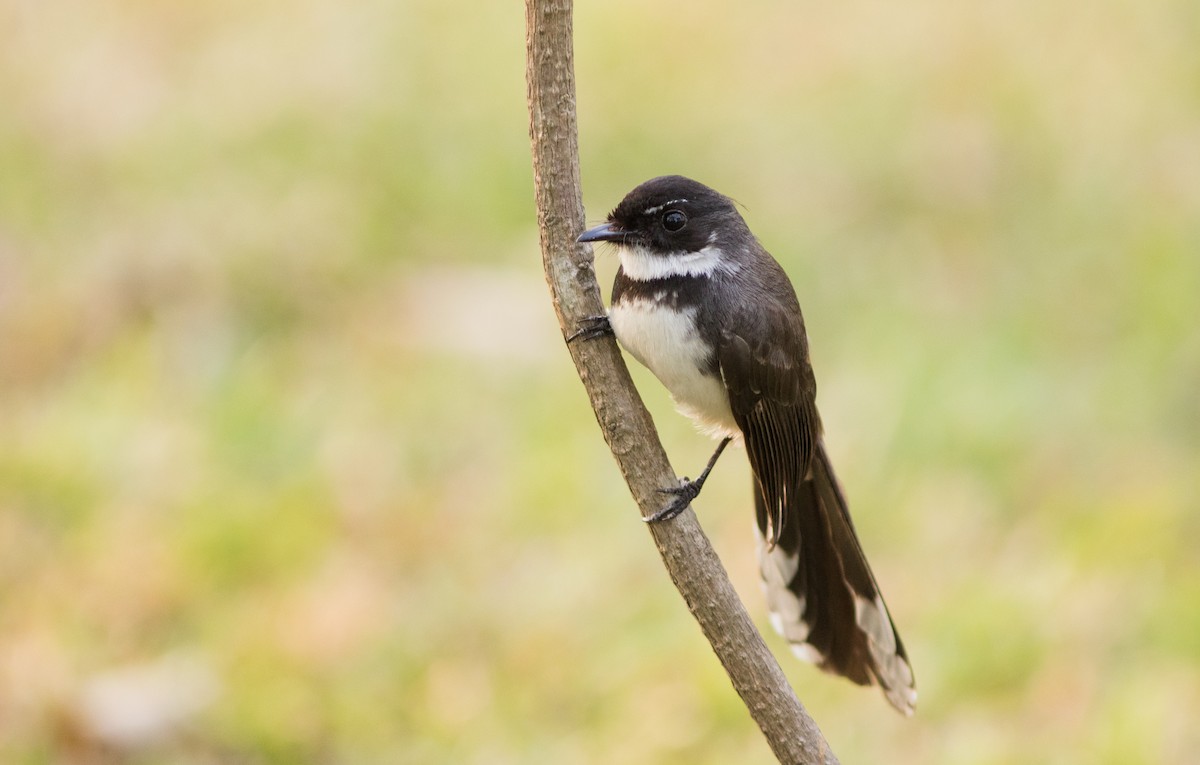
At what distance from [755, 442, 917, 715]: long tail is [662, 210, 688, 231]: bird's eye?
71 cm

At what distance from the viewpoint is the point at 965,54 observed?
9172 mm

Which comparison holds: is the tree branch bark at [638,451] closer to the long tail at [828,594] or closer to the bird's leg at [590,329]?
the bird's leg at [590,329]

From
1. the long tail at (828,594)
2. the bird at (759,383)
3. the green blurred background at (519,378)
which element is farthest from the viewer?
the green blurred background at (519,378)

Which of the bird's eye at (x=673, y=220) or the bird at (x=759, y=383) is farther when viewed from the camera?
the bird's eye at (x=673, y=220)

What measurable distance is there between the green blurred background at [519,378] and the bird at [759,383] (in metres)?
0.96

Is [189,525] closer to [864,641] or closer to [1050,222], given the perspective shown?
[864,641]

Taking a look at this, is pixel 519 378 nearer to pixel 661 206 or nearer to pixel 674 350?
pixel 661 206

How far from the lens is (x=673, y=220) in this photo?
11.8 ft

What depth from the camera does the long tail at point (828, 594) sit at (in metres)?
3.69

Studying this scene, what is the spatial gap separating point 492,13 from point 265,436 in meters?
4.89

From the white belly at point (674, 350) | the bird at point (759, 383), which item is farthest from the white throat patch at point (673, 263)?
the white belly at point (674, 350)

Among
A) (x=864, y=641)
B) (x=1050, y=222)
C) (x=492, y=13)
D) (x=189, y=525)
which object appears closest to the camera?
(x=864, y=641)

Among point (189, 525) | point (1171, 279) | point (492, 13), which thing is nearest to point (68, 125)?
point (492, 13)

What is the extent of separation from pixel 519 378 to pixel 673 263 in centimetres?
322
